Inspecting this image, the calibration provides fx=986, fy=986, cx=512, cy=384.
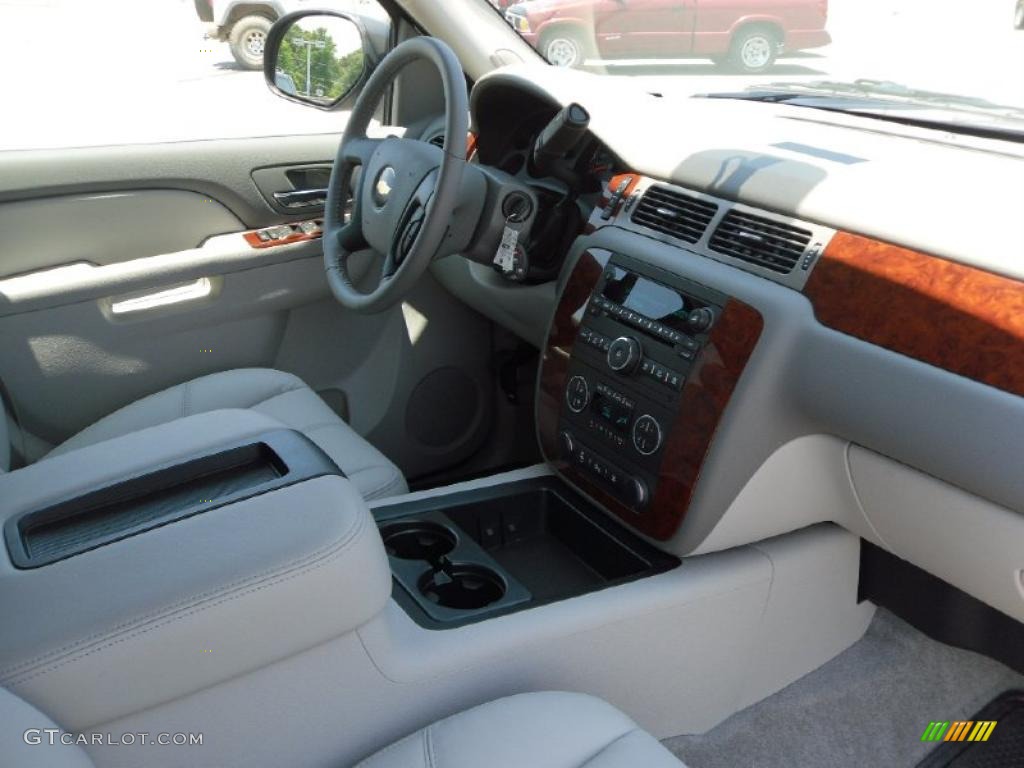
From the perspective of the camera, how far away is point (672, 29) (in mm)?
2496

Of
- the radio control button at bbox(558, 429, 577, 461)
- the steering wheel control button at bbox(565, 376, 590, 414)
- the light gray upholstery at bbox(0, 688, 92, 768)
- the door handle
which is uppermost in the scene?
the light gray upholstery at bbox(0, 688, 92, 768)

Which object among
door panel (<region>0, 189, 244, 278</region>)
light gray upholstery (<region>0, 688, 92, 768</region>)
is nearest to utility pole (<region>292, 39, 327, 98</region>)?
door panel (<region>0, 189, 244, 278</region>)

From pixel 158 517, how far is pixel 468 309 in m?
1.43

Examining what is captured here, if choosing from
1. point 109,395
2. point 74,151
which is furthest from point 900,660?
point 74,151

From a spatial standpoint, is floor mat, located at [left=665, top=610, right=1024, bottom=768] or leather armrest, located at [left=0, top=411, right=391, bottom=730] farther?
floor mat, located at [left=665, top=610, right=1024, bottom=768]

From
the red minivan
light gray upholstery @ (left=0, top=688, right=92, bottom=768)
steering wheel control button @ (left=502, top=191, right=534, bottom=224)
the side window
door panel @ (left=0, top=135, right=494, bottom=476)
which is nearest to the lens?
light gray upholstery @ (left=0, top=688, right=92, bottom=768)

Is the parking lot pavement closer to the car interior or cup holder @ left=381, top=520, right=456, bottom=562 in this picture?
the car interior

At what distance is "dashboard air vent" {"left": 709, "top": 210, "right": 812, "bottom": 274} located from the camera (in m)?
1.43

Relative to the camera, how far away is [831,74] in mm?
1999

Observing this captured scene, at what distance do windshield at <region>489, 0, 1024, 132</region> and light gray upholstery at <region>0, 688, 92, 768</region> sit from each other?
159 cm

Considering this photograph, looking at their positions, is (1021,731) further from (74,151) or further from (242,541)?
(74,151)

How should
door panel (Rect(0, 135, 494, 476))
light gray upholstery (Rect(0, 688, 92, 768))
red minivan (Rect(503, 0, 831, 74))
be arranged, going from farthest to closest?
red minivan (Rect(503, 0, 831, 74)) → door panel (Rect(0, 135, 494, 476)) → light gray upholstery (Rect(0, 688, 92, 768))

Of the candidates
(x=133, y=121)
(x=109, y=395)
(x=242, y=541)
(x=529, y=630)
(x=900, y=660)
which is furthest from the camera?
(x=133, y=121)

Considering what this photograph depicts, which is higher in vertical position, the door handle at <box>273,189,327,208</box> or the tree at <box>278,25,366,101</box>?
the tree at <box>278,25,366,101</box>
